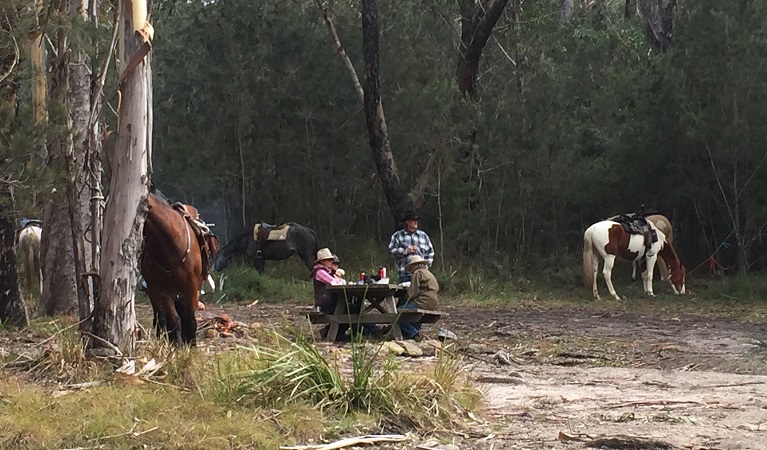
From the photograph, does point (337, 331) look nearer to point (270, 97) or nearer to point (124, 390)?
point (124, 390)

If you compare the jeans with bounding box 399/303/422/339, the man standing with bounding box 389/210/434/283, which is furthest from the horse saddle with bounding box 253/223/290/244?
the jeans with bounding box 399/303/422/339

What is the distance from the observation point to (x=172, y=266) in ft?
29.8

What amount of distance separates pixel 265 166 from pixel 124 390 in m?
17.4

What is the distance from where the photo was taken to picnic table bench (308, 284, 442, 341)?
11.7m

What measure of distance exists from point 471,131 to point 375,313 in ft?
35.5

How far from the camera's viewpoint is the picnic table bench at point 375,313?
462 inches

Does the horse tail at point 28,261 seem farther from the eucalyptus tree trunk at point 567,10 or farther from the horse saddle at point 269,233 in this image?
the eucalyptus tree trunk at point 567,10

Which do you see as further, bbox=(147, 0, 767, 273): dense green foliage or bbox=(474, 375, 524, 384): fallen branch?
bbox=(147, 0, 767, 273): dense green foliage

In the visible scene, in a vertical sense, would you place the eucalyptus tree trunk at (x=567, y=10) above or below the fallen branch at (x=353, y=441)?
above

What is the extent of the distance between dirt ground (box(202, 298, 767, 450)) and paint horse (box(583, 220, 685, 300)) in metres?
3.12

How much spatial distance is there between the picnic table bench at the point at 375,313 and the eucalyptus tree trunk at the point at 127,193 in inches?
155

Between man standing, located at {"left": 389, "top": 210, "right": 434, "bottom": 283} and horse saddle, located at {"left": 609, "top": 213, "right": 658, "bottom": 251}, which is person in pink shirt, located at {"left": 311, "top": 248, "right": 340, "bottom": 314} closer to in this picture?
man standing, located at {"left": 389, "top": 210, "right": 434, "bottom": 283}

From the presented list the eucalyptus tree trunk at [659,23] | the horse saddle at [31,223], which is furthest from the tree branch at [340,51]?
the eucalyptus tree trunk at [659,23]

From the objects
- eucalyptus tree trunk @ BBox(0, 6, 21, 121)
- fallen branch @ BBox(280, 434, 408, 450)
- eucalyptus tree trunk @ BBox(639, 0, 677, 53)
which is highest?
eucalyptus tree trunk @ BBox(639, 0, 677, 53)
